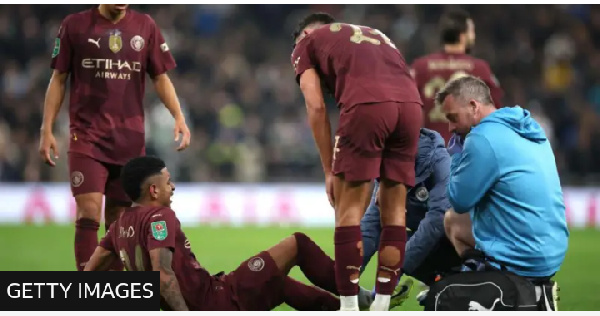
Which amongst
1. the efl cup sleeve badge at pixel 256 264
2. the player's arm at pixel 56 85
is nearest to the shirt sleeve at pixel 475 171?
the efl cup sleeve badge at pixel 256 264

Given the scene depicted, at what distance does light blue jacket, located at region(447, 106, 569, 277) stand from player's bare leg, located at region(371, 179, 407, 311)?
0.38m

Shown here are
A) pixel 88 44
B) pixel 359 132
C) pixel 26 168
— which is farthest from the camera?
pixel 26 168

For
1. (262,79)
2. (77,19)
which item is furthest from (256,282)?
(262,79)

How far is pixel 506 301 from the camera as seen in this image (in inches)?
189

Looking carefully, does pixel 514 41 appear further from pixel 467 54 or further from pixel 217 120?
pixel 467 54

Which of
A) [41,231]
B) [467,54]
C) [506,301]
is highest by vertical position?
[467,54]

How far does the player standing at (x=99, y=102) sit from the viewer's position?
6.42m

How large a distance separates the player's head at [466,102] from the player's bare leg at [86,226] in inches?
100

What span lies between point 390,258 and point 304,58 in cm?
123

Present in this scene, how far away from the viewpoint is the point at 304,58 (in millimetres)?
5426

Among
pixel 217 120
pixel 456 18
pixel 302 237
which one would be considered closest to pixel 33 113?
pixel 217 120

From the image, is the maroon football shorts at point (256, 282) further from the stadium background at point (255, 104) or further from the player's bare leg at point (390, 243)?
the stadium background at point (255, 104)

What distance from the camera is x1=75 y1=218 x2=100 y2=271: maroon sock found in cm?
630

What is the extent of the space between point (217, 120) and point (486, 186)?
12.6 m
